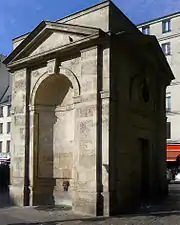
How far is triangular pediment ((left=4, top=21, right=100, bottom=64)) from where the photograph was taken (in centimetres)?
1355

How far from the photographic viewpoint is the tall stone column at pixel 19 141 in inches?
586

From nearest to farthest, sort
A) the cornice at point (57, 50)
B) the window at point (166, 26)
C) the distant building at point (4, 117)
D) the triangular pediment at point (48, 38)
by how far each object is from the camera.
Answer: the cornice at point (57, 50) < the triangular pediment at point (48, 38) < the window at point (166, 26) < the distant building at point (4, 117)

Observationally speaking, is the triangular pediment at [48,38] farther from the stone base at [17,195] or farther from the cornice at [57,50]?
the stone base at [17,195]

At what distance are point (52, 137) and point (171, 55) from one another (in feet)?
83.4

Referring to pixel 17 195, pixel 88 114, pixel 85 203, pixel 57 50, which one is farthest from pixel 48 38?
pixel 85 203

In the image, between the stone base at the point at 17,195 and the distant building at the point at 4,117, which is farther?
the distant building at the point at 4,117

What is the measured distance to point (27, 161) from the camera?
49.3ft

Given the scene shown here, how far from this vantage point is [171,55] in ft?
125

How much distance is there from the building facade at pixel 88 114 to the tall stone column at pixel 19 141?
40 millimetres

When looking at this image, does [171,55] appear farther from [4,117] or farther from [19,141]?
[19,141]

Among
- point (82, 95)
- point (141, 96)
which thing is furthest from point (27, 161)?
point (141, 96)

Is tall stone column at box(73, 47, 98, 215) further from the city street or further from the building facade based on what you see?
the city street

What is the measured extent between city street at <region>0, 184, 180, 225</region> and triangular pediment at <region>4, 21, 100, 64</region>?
233 inches

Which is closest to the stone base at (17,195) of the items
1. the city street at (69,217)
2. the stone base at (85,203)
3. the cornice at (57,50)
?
the city street at (69,217)
